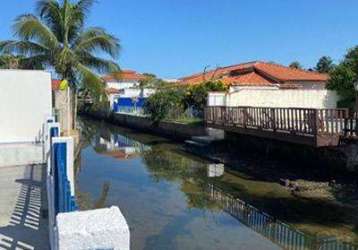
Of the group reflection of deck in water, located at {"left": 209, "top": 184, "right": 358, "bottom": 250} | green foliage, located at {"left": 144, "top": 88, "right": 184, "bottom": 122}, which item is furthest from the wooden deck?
green foliage, located at {"left": 144, "top": 88, "right": 184, "bottom": 122}

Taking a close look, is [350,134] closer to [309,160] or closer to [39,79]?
[309,160]

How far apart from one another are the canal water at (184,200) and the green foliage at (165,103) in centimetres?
965

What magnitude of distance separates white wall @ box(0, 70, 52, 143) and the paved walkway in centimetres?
402

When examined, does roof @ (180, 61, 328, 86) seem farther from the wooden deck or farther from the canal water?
the canal water

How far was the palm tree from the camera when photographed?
23641 millimetres

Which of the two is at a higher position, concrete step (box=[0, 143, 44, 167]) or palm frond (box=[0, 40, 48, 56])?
palm frond (box=[0, 40, 48, 56])

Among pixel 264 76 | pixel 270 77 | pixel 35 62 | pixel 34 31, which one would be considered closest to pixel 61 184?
pixel 34 31

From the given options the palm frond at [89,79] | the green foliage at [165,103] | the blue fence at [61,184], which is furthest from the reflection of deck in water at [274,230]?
the green foliage at [165,103]

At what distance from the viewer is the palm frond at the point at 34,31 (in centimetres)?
2316

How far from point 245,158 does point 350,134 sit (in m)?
6.61

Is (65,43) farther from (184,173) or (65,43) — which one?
(184,173)

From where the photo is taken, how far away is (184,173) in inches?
707

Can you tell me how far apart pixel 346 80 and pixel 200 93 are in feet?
28.5

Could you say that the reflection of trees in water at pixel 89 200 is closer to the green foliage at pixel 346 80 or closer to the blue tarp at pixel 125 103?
the green foliage at pixel 346 80
